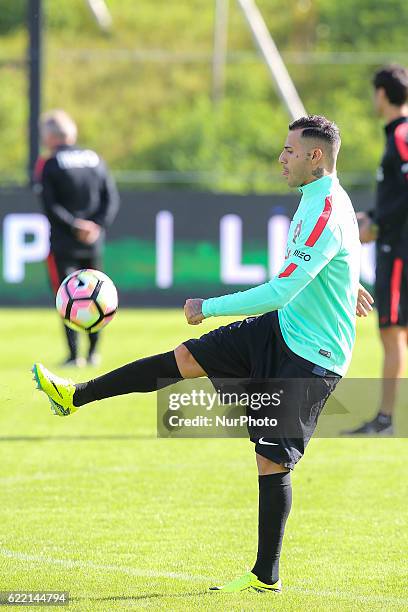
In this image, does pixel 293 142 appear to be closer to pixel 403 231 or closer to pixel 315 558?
pixel 315 558

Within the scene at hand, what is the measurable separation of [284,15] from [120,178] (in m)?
16.2

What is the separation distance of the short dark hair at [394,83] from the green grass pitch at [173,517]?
7.75ft

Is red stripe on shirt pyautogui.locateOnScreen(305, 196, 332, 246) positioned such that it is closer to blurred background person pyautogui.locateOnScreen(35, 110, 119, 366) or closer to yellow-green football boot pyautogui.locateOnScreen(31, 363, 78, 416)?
yellow-green football boot pyautogui.locateOnScreen(31, 363, 78, 416)

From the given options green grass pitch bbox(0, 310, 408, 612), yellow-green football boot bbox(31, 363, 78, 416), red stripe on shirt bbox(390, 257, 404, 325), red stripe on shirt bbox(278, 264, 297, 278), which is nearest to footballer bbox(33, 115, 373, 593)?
red stripe on shirt bbox(278, 264, 297, 278)

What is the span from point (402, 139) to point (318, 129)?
369 cm

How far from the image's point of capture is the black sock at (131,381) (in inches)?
237

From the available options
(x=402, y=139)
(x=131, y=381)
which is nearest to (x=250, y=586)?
(x=131, y=381)

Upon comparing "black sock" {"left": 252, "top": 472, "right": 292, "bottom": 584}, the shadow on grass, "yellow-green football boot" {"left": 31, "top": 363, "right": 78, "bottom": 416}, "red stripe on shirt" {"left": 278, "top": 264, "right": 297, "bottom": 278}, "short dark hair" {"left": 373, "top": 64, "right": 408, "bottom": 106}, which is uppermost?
"short dark hair" {"left": 373, "top": 64, "right": 408, "bottom": 106}

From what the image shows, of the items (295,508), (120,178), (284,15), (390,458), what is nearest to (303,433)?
(295,508)

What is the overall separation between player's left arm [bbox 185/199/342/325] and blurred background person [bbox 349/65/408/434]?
12.1 ft

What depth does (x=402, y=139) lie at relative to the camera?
30.0 feet

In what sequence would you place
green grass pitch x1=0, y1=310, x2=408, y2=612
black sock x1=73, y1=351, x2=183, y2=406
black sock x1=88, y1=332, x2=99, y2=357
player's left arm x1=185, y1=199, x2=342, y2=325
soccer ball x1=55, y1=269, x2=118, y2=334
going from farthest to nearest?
1. black sock x1=88, y1=332, x2=99, y2=357
2. soccer ball x1=55, y1=269, x2=118, y2=334
3. black sock x1=73, y1=351, x2=183, y2=406
4. green grass pitch x1=0, y1=310, x2=408, y2=612
5. player's left arm x1=185, y1=199, x2=342, y2=325

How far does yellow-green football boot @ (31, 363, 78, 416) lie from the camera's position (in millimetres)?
6027

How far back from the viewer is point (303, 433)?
554 cm
